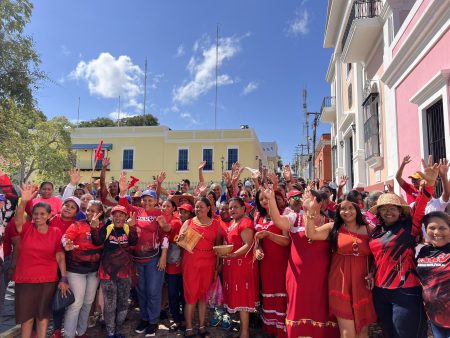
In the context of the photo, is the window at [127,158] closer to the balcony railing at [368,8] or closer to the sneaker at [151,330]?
the balcony railing at [368,8]

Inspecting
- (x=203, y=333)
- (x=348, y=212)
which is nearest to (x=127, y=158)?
(x=203, y=333)

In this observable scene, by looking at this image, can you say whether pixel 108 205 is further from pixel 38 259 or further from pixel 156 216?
pixel 38 259

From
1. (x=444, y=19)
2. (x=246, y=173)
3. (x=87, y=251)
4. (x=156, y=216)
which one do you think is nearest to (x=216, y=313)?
(x=156, y=216)

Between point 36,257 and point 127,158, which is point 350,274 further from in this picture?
point 127,158

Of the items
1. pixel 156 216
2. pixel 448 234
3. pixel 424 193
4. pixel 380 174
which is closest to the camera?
pixel 448 234

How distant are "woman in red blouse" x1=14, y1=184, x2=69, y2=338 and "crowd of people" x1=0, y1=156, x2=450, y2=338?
0.01m

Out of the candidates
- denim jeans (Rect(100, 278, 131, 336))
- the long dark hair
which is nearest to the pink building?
the long dark hair

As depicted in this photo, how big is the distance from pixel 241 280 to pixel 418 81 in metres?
5.68

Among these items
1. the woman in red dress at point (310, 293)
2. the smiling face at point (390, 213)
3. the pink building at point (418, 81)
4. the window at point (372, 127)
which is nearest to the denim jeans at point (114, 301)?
the woman in red dress at point (310, 293)

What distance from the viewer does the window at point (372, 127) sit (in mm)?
9930

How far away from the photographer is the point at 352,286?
308cm

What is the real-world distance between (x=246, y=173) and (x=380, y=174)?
20.7 meters

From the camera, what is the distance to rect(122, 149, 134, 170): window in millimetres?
31953

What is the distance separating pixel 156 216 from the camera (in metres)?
4.46
